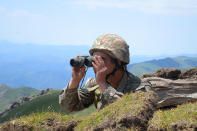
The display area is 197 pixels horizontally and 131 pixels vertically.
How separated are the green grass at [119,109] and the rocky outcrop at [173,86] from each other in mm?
14538

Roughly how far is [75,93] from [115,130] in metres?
2.10

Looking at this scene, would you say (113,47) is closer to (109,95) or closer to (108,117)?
(109,95)

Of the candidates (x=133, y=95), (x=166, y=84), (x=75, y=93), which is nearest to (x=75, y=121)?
(x=75, y=93)

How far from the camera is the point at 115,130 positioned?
410 cm

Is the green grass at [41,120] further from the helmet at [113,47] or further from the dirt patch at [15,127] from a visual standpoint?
the helmet at [113,47]

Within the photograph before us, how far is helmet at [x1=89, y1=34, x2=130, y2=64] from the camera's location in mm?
6176

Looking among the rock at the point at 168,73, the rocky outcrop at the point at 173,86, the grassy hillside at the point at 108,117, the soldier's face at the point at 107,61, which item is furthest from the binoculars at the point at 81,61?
the rock at the point at 168,73

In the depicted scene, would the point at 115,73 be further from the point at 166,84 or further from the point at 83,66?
the point at 166,84

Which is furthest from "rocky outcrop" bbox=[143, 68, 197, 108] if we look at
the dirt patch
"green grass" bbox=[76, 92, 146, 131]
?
"green grass" bbox=[76, 92, 146, 131]

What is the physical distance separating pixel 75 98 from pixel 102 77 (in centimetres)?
81

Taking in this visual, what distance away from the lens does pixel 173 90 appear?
2100cm

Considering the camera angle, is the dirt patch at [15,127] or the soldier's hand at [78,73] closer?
the dirt patch at [15,127]

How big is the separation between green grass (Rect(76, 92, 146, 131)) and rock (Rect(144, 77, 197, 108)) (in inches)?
598

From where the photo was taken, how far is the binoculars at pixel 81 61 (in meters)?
5.75
